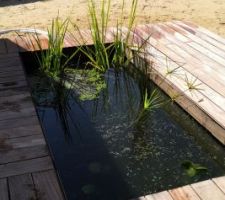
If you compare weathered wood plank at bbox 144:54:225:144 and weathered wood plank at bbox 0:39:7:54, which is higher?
weathered wood plank at bbox 144:54:225:144

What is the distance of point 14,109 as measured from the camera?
9.78 feet

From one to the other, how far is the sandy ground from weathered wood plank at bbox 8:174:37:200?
357cm

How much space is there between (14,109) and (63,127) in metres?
0.51

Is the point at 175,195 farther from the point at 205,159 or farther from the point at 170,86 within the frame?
the point at 170,86

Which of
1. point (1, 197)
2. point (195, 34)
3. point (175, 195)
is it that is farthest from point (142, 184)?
point (195, 34)

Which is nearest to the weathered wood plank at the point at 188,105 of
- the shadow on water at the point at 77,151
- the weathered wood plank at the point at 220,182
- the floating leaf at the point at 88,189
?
Answer: the weathered wood plank at the point at 220,182

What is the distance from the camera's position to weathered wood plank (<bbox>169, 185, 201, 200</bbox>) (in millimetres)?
2258

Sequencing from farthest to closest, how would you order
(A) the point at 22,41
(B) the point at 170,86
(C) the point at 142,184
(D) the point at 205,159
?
(A) the point at 22,41, (B) the point at 170,86, (D) the point at 205,159, (C) the point at 142,184

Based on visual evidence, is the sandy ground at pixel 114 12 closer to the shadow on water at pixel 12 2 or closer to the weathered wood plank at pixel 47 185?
the shadow on water at pixel 12 2

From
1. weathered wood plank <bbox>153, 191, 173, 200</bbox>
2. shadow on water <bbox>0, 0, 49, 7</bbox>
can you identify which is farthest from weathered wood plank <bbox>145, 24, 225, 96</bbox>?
shadow on water <bbox>0, 0, 49, 7</bbox>

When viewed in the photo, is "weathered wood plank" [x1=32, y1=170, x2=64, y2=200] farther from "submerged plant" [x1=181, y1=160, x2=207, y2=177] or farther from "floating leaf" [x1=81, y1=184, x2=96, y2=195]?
"submerged plant" [x1=181, y1=160, x2=207, y2=177]

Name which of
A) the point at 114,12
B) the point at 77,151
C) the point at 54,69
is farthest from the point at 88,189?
the point at 114,12

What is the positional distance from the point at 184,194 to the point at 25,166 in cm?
93

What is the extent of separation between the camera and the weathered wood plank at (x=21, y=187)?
6.70 ft
